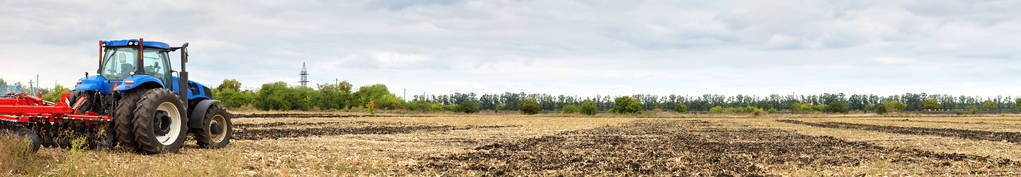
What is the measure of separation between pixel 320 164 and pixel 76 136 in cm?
434

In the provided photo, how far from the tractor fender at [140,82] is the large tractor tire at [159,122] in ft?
0.88

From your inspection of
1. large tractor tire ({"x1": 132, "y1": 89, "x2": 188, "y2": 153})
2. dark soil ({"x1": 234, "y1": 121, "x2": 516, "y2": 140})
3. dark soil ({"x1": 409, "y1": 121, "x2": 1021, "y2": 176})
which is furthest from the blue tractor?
dark soil ({"x1": 234, "y1": 121, "x2": 516, "y2": 140})

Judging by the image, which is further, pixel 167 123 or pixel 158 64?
pixel 158 64

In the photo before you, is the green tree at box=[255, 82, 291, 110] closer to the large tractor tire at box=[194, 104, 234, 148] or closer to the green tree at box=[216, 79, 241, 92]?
the green tree at box=[216, 79, 241, 92]

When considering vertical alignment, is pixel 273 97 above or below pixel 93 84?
above

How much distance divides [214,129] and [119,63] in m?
2.62

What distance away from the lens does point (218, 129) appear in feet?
48.8

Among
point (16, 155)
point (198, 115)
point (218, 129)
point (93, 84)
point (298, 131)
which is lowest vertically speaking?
point (298, 131)

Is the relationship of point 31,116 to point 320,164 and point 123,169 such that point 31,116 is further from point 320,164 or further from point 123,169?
point 320,164

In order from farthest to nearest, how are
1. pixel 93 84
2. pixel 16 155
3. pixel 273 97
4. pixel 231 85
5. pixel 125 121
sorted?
1. pixel 231 85
2. pixel 273 97
3. pixel 93 84
4. pixel 125 121
5. pixel 16 155

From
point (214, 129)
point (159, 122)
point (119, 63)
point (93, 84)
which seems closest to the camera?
point (93, 84)

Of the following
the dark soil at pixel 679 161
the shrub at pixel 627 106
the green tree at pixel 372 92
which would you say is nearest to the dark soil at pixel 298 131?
the dark soil at pixel 679 161

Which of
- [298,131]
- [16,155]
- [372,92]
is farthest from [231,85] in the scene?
[16,155]

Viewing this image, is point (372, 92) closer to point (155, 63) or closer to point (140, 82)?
point (155, 63)
